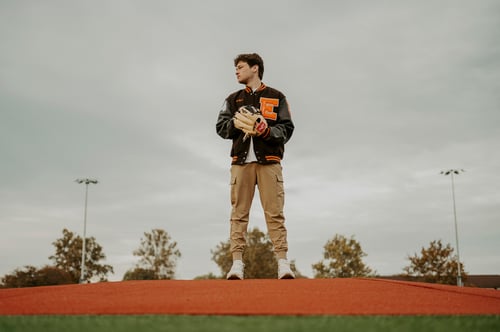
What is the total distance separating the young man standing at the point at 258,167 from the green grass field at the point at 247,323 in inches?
118

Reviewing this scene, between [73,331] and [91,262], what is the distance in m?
44.9

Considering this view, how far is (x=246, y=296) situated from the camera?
162 inches

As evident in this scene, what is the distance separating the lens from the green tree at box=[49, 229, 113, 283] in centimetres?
4475

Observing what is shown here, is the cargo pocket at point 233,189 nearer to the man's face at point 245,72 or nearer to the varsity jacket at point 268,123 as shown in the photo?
the varsity jacket at point 268,123

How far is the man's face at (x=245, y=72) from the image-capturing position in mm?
7070

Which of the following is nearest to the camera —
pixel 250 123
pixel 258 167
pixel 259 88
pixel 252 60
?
pixel 250 123

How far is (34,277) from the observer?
118ft

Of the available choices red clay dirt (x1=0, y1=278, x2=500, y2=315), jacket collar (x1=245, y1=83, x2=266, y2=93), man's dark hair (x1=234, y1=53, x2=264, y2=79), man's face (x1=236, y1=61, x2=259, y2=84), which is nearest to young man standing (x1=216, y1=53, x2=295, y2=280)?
jacket collar (x1=245, y1=83, x2=266, y2=93)

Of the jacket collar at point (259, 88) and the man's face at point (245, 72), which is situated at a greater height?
the man's face at point (245, 72)

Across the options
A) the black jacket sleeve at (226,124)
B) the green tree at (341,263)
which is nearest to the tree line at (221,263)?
the green tree at (341,263)

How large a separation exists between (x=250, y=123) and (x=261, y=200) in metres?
1.04

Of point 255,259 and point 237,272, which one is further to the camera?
point 255,259

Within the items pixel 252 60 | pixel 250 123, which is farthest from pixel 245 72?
pixel 250 123

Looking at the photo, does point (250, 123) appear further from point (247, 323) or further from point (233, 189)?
point (247, 323)
